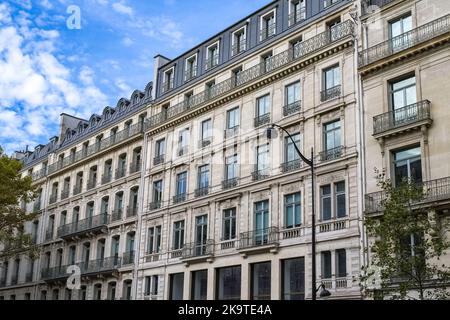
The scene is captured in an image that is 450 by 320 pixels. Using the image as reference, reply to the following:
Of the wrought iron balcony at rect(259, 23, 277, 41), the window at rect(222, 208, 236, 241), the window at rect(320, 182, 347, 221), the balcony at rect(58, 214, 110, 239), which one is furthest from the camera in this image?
the balcony at rect(58, 214, 110, 239)

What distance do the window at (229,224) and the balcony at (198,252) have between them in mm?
1069

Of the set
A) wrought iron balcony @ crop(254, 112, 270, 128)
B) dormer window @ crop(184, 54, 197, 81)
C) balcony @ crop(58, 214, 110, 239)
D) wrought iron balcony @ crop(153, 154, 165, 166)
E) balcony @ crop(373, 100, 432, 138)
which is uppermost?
dormer window @ crop(184, 54, 197, 81)

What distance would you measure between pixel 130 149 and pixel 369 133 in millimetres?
22708

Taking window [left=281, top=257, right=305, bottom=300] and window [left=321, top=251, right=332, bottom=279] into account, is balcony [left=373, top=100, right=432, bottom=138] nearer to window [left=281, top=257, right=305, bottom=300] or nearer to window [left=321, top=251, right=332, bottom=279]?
window [left=321, top=251, right=332, bottom=279]

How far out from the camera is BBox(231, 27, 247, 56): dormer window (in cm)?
3837

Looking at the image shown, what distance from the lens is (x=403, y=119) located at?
89.9 feet

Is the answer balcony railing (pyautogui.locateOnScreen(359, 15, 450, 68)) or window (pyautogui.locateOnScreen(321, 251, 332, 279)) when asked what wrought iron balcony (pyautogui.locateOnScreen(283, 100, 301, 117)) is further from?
window (pyautogui.locateOnScreen(321, 251, 332, 279))

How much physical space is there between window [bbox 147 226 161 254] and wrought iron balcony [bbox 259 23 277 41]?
585 inches

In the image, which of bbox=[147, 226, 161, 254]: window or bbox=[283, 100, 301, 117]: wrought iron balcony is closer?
bbox=[283, 100, 301, 117]: wrought iron balcony

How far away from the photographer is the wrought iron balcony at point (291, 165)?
32.0 metres

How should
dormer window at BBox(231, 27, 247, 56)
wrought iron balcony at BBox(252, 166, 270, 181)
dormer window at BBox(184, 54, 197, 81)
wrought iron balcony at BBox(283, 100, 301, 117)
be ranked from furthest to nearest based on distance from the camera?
1. dormer window at BBox(184, 54, 197, 81)
2. dormer window at BBox(231, 27, 247, 56)
3. wrought iron balcony at BBox(252, 166, 270, 181)
4. wrought iron balcony at BBox(283, 100, 301, 117)

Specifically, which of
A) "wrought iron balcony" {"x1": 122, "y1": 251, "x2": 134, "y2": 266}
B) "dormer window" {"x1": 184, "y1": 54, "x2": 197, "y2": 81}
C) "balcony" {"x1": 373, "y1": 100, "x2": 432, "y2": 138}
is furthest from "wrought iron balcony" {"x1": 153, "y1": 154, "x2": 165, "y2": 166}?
"balcony" {"x1": 373, "y1": 100, "x2": 432, "y2": 138}

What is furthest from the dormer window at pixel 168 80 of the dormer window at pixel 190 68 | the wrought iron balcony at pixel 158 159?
the wrought iron balcony at pixel 158 159

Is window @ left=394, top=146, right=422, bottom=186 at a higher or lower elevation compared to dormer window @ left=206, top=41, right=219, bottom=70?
lower
